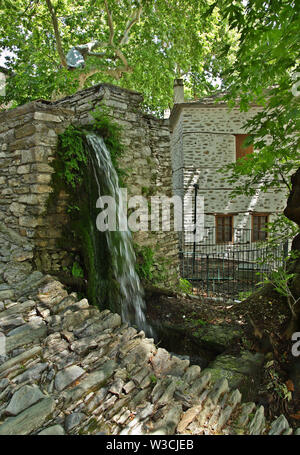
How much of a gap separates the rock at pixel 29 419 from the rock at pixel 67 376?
0.17 m

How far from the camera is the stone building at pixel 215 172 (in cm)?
1231

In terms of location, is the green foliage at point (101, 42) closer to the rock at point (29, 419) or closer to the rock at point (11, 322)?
the rock at point (11, 322)

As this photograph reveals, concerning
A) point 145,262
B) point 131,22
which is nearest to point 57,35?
point 131,22

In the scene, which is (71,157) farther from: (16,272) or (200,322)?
(200,322)

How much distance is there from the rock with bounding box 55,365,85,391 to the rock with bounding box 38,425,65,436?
1.09ft

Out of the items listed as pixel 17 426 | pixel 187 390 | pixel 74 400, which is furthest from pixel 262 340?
pixel 17 426

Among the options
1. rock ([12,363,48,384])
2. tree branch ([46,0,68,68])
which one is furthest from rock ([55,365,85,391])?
tree branch ([46,0,68,68])

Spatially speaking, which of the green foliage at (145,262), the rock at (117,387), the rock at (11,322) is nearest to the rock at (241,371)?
the rock at (117,387)

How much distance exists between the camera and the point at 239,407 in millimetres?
2324

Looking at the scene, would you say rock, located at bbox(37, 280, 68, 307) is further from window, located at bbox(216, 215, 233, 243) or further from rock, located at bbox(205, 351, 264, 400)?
window, located at bbox(216, 215, 233, 243)

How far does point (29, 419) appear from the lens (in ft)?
5.73

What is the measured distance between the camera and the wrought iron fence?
6663 millimetres

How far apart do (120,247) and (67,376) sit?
2.28 m

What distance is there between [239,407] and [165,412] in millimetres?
781
